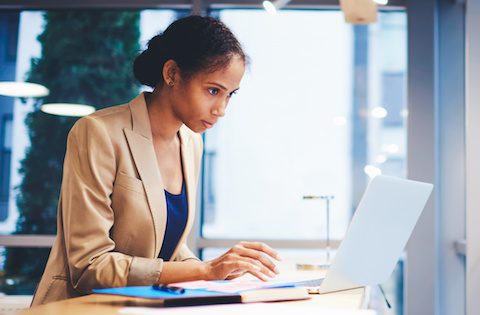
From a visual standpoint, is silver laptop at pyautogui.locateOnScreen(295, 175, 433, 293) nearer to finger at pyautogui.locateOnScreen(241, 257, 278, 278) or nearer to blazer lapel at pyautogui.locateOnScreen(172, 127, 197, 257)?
finger at pyautogui.locateOnScreen(241, 257, 278, 278)

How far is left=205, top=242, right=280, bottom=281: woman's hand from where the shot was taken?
147 cm

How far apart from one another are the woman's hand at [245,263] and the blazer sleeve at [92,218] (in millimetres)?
143

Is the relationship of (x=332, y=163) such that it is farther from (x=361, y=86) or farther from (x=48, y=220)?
(x=48, y=220)

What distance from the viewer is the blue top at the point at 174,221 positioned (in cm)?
183

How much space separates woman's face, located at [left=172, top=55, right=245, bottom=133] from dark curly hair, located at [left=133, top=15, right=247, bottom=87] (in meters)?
0.02

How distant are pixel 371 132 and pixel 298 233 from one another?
0.79 meters

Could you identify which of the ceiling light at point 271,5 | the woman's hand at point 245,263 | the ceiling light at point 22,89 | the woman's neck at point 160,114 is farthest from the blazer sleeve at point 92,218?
the ceiling light at point 22,89

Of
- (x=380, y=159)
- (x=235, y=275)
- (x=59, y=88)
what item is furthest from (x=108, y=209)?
(x=59, y=88)

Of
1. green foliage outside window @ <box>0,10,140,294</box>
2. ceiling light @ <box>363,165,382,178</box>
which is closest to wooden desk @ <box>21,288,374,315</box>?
ceiling light @ <box>363,165,382,178</box>

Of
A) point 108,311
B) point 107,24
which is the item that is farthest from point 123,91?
point 108,311

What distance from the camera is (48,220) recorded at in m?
4.16

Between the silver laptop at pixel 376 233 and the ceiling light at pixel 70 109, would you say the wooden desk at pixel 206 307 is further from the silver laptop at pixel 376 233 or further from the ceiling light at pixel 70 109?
the ceiling light at pixel 70 109

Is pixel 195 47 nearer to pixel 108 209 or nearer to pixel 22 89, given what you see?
pixel 108 209

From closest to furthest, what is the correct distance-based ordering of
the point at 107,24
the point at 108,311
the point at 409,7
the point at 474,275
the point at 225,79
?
the point at 108,311 → the point at 225,79 → the point at 474,275 → the point at 409,7 → the point at 107,24
